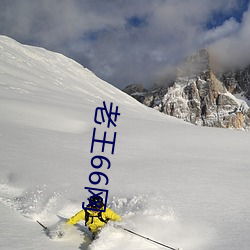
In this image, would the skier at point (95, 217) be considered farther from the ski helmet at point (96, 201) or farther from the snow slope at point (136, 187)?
the snow slope at point (136, 187)

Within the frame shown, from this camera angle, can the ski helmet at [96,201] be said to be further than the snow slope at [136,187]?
Yes

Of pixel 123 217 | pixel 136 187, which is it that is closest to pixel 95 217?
pixel 123 217

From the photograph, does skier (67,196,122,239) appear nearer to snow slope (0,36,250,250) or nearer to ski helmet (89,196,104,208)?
ski helmet (89,196,104,208)

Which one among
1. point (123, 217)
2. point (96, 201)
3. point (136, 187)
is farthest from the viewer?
point (136, 187)

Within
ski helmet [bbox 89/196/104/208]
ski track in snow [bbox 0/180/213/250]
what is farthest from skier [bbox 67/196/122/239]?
ski track in snow [bbox 0/180/213/250]

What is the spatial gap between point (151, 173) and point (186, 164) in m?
1.59

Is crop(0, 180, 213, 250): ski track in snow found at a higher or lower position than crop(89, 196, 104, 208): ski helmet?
lower

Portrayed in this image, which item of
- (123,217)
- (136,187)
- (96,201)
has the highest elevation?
(136,187)

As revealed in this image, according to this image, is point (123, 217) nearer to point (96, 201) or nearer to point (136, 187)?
point (96, 201)

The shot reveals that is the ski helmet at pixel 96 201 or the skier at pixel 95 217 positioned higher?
the ski helmet at pixel 96 201

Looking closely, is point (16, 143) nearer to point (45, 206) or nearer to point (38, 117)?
point (45, 206)

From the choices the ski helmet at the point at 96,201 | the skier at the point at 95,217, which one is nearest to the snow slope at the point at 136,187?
the skier at the point at 95,217

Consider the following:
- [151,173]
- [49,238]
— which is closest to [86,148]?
[151,173]

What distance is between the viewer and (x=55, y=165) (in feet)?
31.3
